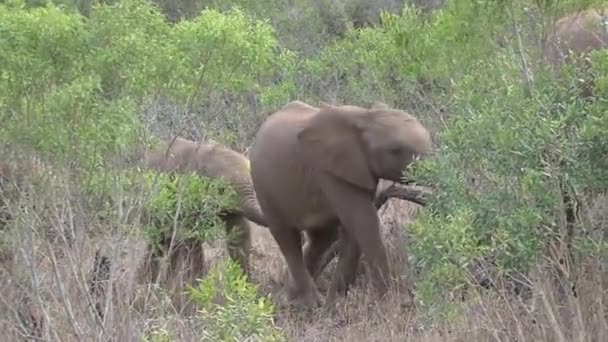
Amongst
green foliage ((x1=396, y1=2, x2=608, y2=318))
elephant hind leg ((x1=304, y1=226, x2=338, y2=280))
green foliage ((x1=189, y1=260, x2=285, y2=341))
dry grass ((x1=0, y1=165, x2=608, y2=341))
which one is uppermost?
green foliage ((x1=396, y1=2, x2=608, y2=318))

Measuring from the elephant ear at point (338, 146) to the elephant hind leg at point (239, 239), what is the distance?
2.37ft

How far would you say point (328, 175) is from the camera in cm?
941

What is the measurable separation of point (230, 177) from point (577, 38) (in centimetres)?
293

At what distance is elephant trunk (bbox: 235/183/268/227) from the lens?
10.1 metres

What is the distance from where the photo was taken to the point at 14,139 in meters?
6.35

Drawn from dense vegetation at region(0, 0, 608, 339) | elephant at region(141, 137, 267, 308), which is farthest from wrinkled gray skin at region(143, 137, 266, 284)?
dense vegetation at region(0, 0, 608, 339)

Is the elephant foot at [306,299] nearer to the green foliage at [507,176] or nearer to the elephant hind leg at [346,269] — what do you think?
the elephant hind leg at [346,269]

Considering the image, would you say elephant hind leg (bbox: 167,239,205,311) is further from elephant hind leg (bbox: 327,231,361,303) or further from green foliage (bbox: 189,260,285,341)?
green foliage (bbox: 189,260,285,341)

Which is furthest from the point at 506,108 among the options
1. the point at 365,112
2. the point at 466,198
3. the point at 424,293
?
the point at 365,112

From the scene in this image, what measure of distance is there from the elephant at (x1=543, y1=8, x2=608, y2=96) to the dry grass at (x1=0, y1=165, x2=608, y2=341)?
3.35 ft

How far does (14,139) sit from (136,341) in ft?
3.60

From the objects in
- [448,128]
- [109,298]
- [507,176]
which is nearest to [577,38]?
[448,128]

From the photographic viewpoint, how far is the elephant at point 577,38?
6.92 meters

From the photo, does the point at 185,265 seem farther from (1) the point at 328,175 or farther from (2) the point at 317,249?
(2) the point at 317,249
